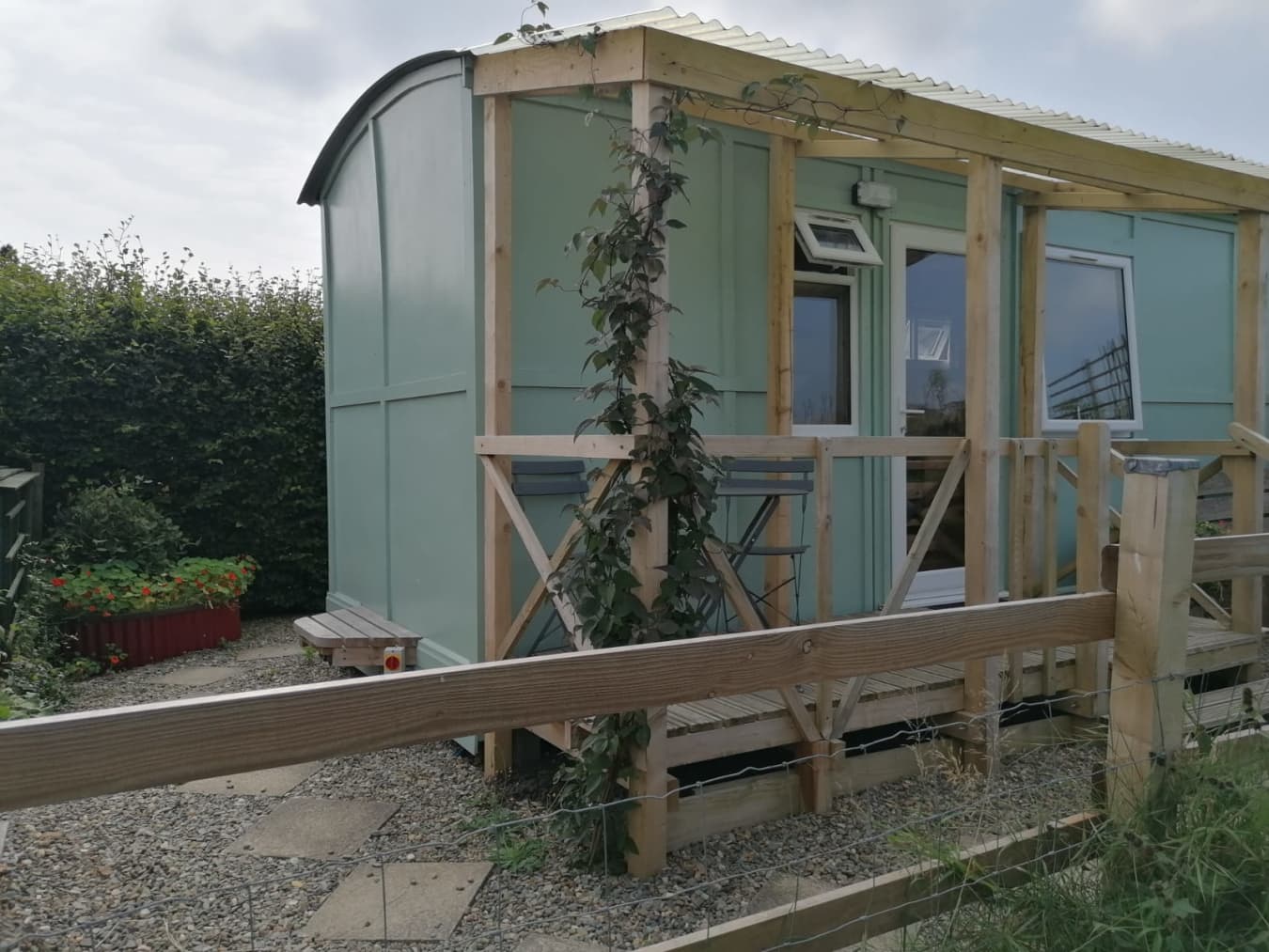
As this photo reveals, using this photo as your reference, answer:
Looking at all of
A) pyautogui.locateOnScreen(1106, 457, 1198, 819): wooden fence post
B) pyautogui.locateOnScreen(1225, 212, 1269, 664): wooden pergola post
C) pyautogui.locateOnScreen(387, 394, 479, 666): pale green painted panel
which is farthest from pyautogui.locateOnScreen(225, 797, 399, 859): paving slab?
pyautogui.locateOnScreen(1225, 212, 1269, 664): wooden pergola post

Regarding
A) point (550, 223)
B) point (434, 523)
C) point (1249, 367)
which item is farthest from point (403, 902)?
point (1249, 367)

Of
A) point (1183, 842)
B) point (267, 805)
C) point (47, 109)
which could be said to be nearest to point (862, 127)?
point (1183, 842)

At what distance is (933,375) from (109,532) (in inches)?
214

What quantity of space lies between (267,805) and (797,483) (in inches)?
104

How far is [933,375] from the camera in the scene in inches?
225

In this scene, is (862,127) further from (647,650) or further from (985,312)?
(647,650)

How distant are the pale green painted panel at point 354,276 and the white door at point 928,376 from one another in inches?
118

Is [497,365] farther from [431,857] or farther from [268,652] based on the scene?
[268,652]

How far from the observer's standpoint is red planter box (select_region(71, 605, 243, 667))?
19.3 ft

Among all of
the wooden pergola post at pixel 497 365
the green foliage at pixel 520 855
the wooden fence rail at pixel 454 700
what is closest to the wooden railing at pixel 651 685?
the wooden fence rail at pixel 454 700

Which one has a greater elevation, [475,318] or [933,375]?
[475,318]

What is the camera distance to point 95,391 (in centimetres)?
680

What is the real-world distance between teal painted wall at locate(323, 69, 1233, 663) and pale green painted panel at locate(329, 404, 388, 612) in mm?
23

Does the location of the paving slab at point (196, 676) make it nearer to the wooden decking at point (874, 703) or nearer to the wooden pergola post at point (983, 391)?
the wooden decking at point (874, 703)
